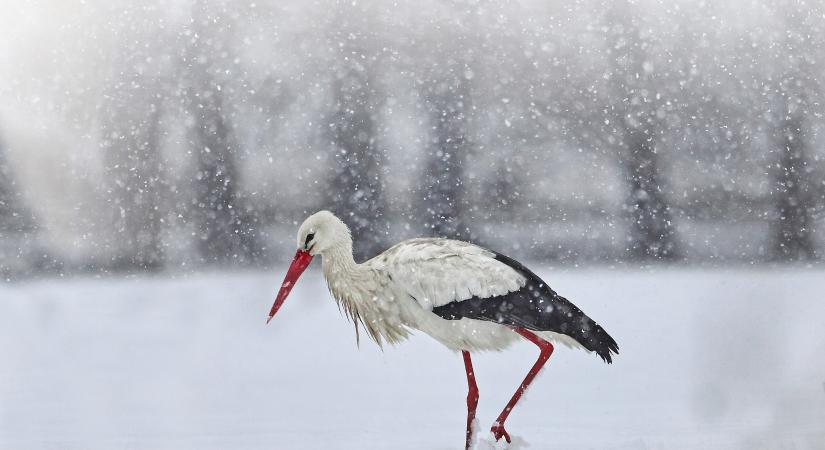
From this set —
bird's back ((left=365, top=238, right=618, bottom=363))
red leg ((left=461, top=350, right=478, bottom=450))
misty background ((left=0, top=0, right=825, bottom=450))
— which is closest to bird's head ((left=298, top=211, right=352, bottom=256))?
bird's back ((left=365, top=238, right=618, bottom=363))

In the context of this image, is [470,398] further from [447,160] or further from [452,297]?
[447,160]

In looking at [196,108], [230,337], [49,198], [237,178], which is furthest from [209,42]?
[230,337]

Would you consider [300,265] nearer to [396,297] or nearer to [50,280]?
[396,297]

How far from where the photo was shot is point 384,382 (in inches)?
178

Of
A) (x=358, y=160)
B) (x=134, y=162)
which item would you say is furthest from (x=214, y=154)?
(x=358, y=160)

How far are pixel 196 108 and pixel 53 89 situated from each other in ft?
4.86

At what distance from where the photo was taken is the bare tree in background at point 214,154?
33.5ft

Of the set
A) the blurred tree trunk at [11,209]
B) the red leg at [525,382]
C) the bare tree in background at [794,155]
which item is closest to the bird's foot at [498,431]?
the red leg at [525,382]

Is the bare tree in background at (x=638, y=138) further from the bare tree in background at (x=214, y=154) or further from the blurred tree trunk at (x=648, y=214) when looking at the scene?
the bare tree in background at (x=214, y=154)

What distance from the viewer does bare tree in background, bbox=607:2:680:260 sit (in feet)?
33.6

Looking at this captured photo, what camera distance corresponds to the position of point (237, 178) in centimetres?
1073

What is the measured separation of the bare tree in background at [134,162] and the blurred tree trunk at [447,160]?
9.41 ft

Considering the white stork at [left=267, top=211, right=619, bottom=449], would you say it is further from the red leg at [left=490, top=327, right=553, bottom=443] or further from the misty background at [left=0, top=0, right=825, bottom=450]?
the misty background at [left=0, top=0, right=825, bottom=450]

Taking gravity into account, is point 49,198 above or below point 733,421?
above
